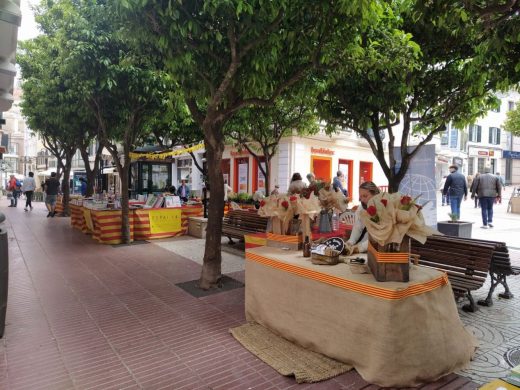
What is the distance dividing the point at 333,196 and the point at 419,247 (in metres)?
1.37

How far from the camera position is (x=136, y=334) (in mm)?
4035

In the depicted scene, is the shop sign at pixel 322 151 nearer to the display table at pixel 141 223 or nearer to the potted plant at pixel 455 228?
the display table at pixel 141 223

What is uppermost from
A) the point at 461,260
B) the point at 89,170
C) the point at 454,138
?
the point at 454,138

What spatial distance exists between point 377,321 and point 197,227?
8397 mm

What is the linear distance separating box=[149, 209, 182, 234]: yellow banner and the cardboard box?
337mm

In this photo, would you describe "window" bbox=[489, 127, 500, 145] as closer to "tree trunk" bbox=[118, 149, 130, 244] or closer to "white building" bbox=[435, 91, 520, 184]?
"white building" bbox=[435, 91, 520, 184]

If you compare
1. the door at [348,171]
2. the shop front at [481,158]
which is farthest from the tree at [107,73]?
the shop front at [481,158]

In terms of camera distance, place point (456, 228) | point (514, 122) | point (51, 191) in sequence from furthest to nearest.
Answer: point (514, 122) < point (51, 191) < point (456, 228)

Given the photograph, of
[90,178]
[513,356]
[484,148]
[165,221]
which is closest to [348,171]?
[90,178]

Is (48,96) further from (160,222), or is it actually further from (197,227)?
(197,227)

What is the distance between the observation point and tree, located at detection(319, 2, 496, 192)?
19.1ft

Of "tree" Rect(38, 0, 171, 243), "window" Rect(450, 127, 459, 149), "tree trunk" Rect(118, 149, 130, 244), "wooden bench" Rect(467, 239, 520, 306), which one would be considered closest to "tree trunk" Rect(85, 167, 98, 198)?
"tree" Rect(38, 0, 171, 243)

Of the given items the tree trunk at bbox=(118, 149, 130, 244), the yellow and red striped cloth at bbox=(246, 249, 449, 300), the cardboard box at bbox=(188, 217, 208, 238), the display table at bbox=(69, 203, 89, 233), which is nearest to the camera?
the yellow and red striped cloth at bbox=(246, 249, 449, 300)

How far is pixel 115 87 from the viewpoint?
8.55 meters
